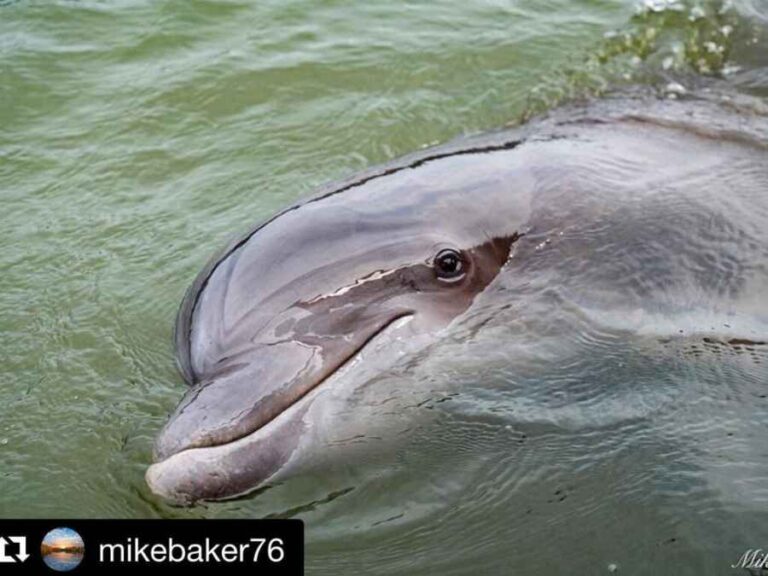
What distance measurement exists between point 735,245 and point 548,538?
6.39 feet

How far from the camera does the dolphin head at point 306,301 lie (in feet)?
16.9

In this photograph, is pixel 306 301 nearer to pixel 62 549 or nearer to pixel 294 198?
pixel 62 549

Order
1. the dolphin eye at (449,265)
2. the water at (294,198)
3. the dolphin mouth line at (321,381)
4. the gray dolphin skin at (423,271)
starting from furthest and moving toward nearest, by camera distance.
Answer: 1. the dolphin eye at (449,265)
2. the water at (294,198)
3. the gray dolphin skin at (423,271)
4. the dolphin mouth line at (321,381)

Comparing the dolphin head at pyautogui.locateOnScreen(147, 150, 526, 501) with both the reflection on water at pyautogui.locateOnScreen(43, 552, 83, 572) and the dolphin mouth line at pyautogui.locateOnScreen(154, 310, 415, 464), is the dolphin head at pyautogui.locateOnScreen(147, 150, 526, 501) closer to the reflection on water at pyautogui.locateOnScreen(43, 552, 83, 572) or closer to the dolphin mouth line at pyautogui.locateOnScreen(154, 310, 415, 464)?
the dolphin mouth line at pyautogui.locateOnScreen(154, 310, 415, 464)

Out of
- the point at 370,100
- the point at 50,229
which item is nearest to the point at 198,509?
the point at 50,229

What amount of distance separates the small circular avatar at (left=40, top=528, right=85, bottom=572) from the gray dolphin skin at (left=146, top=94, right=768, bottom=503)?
546mm

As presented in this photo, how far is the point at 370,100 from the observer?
1025cm

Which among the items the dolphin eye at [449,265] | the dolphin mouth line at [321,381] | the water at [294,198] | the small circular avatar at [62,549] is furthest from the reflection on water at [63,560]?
the dolphin eye at [449,265]

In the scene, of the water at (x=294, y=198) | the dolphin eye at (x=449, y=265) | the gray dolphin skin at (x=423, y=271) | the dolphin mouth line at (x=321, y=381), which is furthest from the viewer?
the dolphin eye at (x=449, y=265)

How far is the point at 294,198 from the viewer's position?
8539mm

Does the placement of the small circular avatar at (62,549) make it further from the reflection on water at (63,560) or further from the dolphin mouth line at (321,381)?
the dolphin mouth line at (321,381)

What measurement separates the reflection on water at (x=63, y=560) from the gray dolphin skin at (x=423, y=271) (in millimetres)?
532

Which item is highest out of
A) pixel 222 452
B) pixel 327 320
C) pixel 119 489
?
pixel 327 320

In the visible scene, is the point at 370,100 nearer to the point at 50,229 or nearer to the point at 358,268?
the point at 50,229
